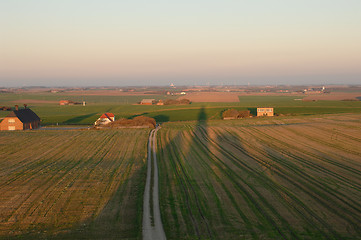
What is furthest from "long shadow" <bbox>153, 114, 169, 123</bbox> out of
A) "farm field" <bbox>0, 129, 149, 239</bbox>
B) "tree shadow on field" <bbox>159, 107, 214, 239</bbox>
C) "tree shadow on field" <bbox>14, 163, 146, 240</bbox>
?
"tree shadow on field" <bbox>14, 163, 146, 240</bbox>

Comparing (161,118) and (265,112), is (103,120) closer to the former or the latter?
(161,118)

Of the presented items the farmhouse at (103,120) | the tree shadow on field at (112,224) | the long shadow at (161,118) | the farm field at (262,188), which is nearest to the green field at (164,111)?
the long shadow at (161,118)

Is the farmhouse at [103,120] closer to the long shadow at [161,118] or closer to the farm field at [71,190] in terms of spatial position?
the long shadow at [161,118]

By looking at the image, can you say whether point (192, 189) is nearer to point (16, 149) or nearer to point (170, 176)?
point (170, 176)

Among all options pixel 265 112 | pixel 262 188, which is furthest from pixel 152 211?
pixel 265 112

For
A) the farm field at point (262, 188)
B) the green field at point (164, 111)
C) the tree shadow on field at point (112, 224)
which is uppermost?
the green field at point (164, 111)

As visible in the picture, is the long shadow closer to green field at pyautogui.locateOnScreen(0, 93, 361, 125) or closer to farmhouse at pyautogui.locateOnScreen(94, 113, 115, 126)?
green field at pyautogui.locateOnScreen(0, 93, 361, 125)
